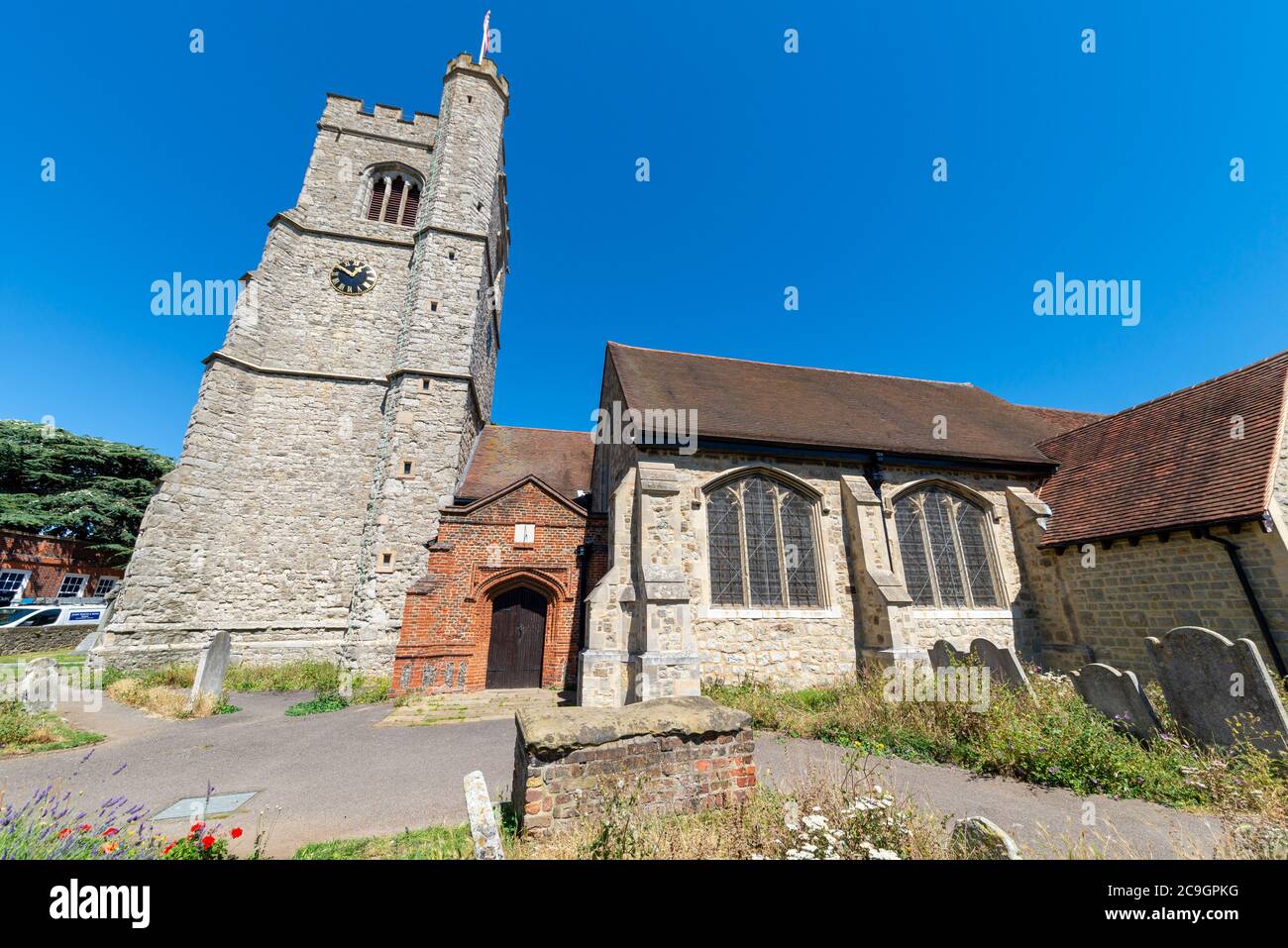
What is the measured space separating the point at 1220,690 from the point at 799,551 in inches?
246

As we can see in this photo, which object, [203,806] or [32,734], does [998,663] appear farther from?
[32,734]

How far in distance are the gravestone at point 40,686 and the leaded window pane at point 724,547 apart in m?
12.9

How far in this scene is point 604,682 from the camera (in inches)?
350

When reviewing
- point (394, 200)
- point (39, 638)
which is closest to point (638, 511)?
point (394, 200)

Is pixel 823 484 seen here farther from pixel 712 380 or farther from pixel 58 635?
pixel 58 635

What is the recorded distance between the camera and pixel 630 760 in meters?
4.04

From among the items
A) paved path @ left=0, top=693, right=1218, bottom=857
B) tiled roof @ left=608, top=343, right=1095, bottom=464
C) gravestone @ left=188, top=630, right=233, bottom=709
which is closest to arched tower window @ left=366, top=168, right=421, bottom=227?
tiled roof @ left=608, top=343, right=1095, bottom=464

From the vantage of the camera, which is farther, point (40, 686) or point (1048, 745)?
point (40, 686)

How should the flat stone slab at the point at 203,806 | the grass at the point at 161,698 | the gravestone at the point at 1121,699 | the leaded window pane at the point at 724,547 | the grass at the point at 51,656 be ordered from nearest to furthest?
the flat stone slab at the point at 203,806, the gravestone at the point at 1121,699, the grass at the point at 161,698, the leaded window pane at the point at 724,547, the grass at the point at 51,656

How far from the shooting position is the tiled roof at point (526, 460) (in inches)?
549

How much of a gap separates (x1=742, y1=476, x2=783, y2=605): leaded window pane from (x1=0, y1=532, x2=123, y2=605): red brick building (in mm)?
33118

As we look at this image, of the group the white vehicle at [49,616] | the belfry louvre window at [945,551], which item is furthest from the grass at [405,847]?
the white vehicle at [49,616]

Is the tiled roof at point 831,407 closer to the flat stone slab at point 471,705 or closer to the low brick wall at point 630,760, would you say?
the low brick wall at point 630,760
